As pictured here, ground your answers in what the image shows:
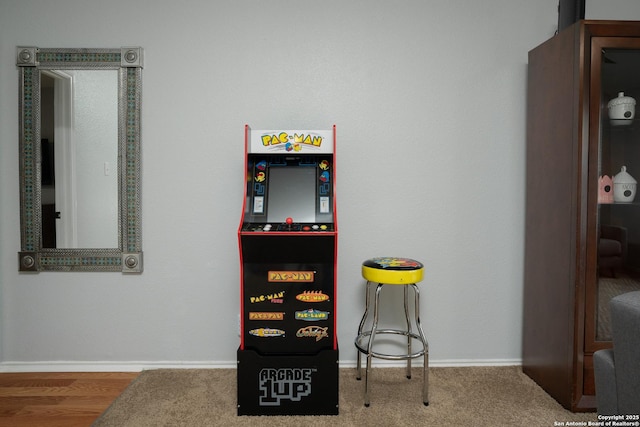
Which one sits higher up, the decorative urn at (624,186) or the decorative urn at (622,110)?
the decorative urn at (622,110)

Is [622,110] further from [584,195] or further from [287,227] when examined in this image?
[287,227]

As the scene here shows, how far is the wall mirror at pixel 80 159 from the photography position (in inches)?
109

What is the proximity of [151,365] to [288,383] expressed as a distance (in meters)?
1.11

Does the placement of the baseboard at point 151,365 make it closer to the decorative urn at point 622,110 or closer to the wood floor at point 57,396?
the wood floor at point 57,396

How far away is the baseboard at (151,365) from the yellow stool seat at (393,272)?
2.67ft

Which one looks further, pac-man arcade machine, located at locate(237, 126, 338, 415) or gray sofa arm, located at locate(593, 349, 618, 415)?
pac-man arcade machine, located at locate(237, 126, 338, 415)

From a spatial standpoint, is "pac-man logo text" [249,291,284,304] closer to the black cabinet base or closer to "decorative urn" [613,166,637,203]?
the black cabinet base

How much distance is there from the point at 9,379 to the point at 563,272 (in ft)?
11.1

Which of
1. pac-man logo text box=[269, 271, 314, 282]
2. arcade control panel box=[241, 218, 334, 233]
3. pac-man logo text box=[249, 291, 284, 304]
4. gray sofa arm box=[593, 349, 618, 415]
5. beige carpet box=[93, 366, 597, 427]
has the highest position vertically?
arcade control panel box=[241, 218, 334, 233]

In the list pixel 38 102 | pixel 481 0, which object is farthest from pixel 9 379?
pixel 481 0

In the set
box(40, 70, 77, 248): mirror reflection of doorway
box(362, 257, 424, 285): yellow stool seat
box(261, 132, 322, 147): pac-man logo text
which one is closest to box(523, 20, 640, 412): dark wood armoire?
box(362, 257, 424, 285): yellow stool seat

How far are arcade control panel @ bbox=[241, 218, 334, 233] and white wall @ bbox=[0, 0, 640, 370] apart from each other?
2.04 feet

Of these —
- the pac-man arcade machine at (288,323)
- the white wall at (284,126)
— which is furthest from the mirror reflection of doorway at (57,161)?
the pac-man arcade machine at (288,323)

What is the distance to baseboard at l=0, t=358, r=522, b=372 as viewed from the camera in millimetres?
2848
